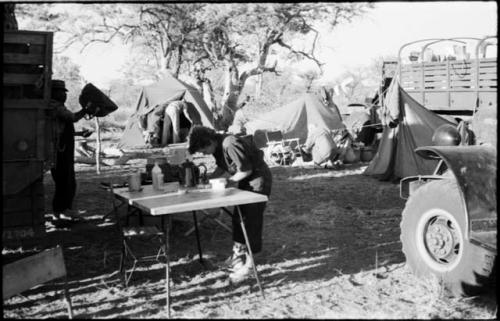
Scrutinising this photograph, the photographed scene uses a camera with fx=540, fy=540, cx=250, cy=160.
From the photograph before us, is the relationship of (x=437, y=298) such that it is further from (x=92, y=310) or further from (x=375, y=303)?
(x=92, y=310)

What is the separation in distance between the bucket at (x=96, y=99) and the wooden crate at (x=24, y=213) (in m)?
2.29

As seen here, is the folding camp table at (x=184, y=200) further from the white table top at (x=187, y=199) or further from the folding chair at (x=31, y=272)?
the folding chair at (x=31, y=272)

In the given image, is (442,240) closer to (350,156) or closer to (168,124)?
(350,156)

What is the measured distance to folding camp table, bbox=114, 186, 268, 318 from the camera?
4184mm

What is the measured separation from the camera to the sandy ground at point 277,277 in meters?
4.19

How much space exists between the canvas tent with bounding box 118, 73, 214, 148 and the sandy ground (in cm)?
873

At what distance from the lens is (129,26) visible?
24.8 meters

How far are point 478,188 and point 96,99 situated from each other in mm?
4535

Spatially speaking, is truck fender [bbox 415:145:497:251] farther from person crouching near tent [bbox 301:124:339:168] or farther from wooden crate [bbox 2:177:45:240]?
person crouching near tent [bbox 301:124:339:168]

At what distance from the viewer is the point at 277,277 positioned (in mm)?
5000

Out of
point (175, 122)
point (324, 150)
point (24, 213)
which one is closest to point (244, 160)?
point (24, 213)

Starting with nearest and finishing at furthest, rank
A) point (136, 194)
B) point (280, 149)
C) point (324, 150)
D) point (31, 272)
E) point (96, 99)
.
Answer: point (31, 272) < point (136, 194) < point (96, 99) < point (324, 150) < point (280, 149)

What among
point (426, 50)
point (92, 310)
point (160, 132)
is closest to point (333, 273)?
point (92, 310)

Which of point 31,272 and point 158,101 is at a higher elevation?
point 158,101
